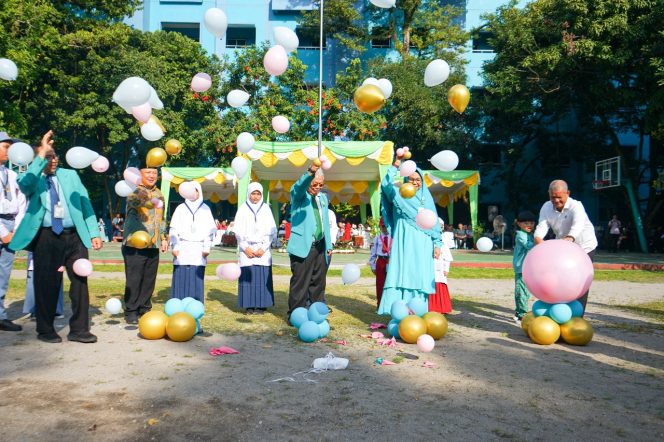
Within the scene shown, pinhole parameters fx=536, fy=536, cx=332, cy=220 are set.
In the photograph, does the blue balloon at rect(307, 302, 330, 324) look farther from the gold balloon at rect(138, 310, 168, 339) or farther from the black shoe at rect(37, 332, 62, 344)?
the black shoe at rect(37, 332, 62, 344)

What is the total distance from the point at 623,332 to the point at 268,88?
22.3 m

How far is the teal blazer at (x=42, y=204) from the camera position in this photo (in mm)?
4867

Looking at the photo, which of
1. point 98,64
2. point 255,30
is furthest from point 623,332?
point 255,30

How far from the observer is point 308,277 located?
6691mm

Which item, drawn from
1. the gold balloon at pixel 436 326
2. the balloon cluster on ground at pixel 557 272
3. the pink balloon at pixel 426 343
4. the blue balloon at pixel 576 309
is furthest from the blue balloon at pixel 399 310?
the blue balloon at pixel 576 309

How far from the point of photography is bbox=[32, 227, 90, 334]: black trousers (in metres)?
5.06

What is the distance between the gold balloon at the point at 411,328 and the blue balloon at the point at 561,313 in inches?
54.2

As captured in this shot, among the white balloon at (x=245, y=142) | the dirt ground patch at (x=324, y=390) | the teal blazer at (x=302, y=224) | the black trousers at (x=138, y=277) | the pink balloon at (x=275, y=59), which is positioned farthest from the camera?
the white balloon at (x=245, y=142)

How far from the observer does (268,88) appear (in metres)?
26.1

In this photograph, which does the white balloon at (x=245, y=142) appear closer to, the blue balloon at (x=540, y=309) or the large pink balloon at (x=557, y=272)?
the large pink balloon at (x=557, y=272)

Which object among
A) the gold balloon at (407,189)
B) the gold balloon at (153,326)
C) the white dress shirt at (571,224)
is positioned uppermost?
the gold balloon at (407,189)

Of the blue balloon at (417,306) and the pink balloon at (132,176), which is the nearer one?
the blue balloon at (417,306)

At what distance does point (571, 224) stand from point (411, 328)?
2117 millimetres

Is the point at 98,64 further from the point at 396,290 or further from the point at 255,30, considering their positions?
the point at 396,290
